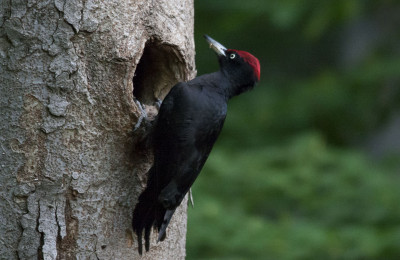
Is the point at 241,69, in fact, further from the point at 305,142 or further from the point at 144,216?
the point at 305,142

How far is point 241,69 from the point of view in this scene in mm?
4324

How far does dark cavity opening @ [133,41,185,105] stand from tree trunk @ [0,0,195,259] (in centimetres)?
42

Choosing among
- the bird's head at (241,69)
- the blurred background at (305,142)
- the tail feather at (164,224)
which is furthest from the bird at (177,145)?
the blurred background at (305,142)

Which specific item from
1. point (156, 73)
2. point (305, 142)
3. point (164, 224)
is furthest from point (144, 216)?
point (305, 142)

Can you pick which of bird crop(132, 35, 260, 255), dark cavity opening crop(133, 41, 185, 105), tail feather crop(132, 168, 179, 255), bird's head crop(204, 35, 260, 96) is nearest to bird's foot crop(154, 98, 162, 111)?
dark cavity opening crop(133, 41, 185, 105)

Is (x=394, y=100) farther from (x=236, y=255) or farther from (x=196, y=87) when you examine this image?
(x=196, y=87)

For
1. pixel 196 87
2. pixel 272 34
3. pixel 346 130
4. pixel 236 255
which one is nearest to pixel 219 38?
pixel 272 34

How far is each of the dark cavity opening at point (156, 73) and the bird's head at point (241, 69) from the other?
444mm

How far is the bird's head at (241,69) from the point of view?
4293 mm

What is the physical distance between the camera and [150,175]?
3.58 metres

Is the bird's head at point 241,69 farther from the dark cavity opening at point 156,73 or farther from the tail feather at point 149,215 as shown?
the tail feather at point 149,215

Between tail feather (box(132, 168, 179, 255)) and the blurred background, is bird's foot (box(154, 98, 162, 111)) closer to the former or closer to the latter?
tail feather (box(132, 168, 179, 255))

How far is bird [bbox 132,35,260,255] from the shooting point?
347cm

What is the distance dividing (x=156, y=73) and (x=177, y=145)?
60 centimetres
